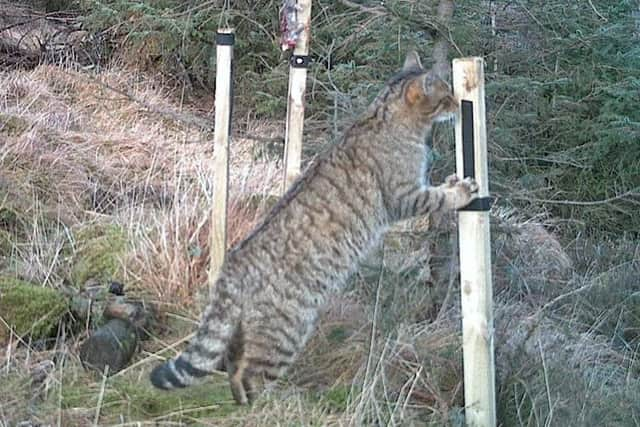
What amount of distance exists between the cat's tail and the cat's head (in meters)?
1.30

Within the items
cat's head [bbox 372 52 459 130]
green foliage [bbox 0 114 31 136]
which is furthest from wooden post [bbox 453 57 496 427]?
green foliage [bbox 0 114 31 136]

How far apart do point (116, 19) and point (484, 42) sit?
5.31m

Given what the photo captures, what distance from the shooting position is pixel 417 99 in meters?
4.68

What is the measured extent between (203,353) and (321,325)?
1.04 meters

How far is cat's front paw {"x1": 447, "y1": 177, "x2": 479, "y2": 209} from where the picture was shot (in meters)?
4.17

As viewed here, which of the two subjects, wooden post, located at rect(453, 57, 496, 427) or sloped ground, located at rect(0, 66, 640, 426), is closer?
wooden post, located at rect(453, 57, 496, 427)

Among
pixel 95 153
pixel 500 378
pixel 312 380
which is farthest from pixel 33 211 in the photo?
pixel 500 378

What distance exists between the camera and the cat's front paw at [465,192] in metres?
4.17

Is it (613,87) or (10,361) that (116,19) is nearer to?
(613,87)

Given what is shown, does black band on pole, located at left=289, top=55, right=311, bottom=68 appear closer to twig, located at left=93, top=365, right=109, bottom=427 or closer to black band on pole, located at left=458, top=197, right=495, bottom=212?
black band on pole, located at left=458, top=197, right=495, bottom=212

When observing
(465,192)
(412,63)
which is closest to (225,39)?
(412,63)

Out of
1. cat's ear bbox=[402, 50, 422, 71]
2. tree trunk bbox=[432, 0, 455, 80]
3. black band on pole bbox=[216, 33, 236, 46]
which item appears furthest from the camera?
tree trunk bbox=[432, 0, 455, 80]

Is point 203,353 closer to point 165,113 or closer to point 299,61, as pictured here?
point 299,61

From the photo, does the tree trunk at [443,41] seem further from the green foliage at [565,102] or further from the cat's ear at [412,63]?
the cat's ear at [412,63]
